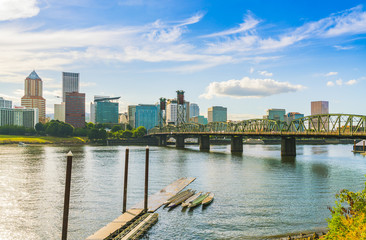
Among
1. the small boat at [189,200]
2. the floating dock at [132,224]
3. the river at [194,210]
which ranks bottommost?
the river at [194,210]

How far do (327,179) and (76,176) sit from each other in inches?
1968

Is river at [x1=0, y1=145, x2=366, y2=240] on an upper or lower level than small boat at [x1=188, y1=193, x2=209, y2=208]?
lower


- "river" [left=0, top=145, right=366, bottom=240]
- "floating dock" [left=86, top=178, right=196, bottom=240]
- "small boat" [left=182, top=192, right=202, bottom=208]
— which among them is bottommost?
"river" [left=0, top=145, right=366, bottom=240]

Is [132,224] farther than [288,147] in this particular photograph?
No

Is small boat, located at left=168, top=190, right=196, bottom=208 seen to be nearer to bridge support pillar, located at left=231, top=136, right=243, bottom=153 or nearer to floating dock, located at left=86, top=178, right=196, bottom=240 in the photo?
floating dock, located at left=86, top=178, right=196, bottom=240

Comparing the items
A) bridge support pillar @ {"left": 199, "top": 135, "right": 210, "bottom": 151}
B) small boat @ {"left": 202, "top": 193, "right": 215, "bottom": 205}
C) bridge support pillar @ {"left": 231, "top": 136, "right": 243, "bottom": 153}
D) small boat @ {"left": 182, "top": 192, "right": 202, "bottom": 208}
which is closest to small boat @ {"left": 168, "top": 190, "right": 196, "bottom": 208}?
small boat @ {"left": 182, "top": 192, "right": 202, "bottom": 208}

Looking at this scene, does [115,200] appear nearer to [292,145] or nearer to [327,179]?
[327,179]

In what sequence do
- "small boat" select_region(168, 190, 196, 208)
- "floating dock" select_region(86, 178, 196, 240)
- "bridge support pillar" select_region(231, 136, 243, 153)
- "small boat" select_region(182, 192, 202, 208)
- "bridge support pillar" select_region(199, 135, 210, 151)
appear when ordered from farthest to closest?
"bridge support pillar" select_region(199, 135, 210, 151), "bridge support pillar" select_region(231, 136, 243, 153), "small boat" select_region(182, 192, 202, 208), "small boat" select_region(168, 190, 196, 208), "floating dock" select_region(86, 178, 196, 240)

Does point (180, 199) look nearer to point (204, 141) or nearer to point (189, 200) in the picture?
point (189, 200)

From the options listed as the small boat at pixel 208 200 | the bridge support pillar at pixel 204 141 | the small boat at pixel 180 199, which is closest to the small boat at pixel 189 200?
the small boat at pixel 180 199

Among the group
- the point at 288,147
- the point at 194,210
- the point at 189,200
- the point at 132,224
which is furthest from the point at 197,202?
the point at 288,147

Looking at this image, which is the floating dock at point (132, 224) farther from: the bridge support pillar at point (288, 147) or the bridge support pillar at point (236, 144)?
the bridge support pillar at point (236, 144)

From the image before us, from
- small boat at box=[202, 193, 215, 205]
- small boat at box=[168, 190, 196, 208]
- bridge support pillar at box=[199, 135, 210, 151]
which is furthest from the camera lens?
bridge support pillar at box=[199, 135, 210, 151]

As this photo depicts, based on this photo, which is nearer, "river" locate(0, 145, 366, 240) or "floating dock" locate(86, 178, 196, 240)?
"floating dock" locate(86, 178, 196, 240)
